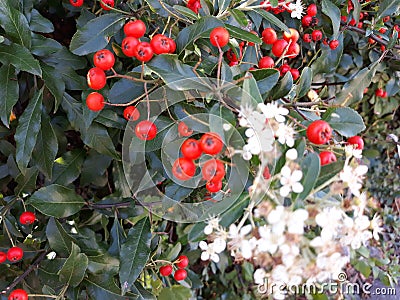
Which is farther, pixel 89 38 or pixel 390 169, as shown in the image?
pixel 390 169

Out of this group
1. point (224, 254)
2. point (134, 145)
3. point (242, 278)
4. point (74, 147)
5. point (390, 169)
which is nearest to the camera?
point (134, 145)

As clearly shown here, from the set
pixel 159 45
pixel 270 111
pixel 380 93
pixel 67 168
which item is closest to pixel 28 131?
pixel 67 168

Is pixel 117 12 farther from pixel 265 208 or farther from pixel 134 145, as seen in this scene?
pixel 265 208

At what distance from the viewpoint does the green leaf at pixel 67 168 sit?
4.19 ft

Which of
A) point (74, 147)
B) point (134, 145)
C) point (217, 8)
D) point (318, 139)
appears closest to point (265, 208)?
point (318, 139)

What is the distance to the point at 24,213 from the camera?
121cm

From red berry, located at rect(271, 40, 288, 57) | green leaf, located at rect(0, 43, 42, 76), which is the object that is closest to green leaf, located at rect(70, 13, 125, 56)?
green leaf, located at rect(0, 43, 42, 76)

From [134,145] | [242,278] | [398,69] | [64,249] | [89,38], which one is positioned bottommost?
[242,278]

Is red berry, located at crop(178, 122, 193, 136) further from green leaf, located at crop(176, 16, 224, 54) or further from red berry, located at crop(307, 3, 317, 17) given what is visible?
red berry, located at crop(307, 3, 317, 17)

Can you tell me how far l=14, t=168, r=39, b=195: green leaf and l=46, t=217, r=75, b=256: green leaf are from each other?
0.41ft

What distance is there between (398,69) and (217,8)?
1130 millimetres

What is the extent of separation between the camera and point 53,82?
111cm

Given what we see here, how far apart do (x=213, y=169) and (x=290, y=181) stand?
15 cm

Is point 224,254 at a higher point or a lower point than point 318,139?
lower
